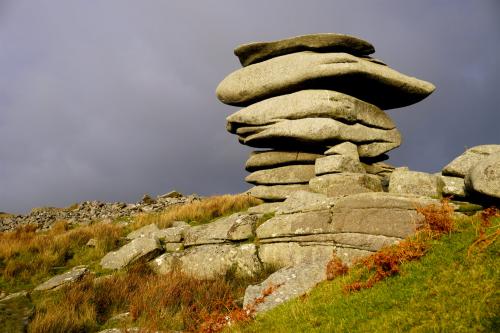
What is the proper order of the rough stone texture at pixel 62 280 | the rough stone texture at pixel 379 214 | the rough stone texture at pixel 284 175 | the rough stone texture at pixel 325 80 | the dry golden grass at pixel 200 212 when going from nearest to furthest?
1. the rough stone texture at pixel 379 214
2. the rough stone texture at pixel 62 280
3. the rough stone texture at pixel 284 175
4. the rough stone texture at pixel 325 80
5. the dry golden grass at pixel 200 212

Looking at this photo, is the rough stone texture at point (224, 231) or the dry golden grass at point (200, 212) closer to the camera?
the rough stone texture at point (224, 231)

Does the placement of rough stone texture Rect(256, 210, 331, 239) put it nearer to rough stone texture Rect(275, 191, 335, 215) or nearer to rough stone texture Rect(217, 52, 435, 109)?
rough stone texture Rect(275, 191, 335, 215)

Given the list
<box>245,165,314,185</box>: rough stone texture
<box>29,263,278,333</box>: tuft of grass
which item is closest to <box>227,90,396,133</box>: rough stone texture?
<box>245,165,314,185</box>: rough stone texture

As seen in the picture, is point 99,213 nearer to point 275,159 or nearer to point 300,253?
point 275,159

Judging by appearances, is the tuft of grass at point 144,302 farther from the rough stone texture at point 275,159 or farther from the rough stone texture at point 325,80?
the rough stone texture at point 325,80

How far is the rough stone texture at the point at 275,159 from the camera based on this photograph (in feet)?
65.8

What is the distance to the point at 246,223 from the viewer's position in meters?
14.8

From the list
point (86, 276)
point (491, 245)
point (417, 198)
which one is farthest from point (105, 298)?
point (491, 245)

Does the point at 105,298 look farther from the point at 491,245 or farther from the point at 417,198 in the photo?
the point at 491,245

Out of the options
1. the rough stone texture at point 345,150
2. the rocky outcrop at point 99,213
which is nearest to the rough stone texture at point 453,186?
the rough stone texture at point 345,150

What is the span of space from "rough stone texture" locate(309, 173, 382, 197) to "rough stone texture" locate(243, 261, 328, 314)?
5.97 meters

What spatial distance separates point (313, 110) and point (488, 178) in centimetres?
1106

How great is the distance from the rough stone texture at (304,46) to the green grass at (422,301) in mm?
15142

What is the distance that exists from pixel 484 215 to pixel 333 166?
381 inches
